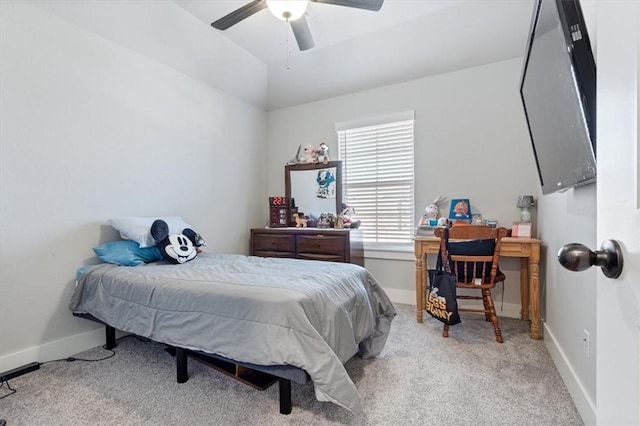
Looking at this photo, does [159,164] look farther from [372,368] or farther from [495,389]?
[495,389]

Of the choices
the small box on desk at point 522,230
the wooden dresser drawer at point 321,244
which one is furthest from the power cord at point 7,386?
the small box on desk at point 522,230

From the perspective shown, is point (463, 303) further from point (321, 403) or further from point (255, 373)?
point (255, 373)

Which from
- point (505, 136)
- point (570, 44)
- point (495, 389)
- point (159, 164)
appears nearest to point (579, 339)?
Answer: point (495, 389)

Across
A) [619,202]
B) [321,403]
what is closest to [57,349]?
[321,403]

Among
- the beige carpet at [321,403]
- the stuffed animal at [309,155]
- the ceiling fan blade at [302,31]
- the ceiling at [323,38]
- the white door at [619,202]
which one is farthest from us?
the stuffed animal at [309,155]

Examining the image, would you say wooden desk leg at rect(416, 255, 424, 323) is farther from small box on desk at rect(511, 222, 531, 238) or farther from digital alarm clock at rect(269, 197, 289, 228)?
digital alarm clock at rect(269, 197, 289, 228)

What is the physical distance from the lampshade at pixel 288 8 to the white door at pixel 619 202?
1.84 metres

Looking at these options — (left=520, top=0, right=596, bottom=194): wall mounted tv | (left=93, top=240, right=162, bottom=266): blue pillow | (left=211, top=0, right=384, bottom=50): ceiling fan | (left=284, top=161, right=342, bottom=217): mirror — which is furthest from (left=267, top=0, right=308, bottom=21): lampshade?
(left=93, top=240, right=162, bottom=266): blue pillow

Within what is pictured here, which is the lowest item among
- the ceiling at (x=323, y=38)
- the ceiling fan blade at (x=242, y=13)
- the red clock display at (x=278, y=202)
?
the red clock display at (x=278, y=202)

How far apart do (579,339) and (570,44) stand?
55.1 inches

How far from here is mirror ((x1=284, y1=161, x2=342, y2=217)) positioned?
3701 mm

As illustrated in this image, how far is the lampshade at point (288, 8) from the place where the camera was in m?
1.98

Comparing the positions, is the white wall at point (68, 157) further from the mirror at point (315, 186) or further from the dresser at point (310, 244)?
the mirror at point (315, 186)

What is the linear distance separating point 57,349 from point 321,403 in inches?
76.7
